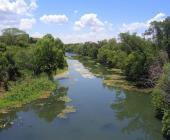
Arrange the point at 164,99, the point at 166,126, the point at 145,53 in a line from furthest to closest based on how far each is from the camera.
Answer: the point at 145,53 < the point at 164,99 < the point at 166,126

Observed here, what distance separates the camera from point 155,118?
3691 centimetres

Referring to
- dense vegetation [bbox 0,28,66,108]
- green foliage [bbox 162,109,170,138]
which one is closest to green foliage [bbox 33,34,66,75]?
dense vegetation [bbox 0,28,66,108]

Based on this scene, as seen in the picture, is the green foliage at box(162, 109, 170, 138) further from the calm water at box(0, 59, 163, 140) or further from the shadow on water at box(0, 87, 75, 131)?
the shadow on water at box(0, 87, 75, 131)

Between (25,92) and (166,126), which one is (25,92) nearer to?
(25,92)

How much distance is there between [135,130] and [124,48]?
38.5 m

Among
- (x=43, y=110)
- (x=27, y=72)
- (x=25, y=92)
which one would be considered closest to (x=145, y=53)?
(x=27, y=72)

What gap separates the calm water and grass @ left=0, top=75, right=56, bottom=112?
182 cm

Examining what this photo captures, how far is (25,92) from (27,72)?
16056mm

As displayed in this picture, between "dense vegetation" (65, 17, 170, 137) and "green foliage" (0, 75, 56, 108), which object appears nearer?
"green foliage" (0, 75, 56, 108)

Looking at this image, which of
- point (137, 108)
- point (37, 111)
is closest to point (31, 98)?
point (37, 111)

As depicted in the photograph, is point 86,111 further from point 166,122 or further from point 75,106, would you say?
point 166,122

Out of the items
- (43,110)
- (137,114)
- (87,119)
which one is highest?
(87,119)

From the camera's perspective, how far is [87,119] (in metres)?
35.8

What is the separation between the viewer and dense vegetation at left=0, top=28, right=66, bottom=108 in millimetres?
45938
